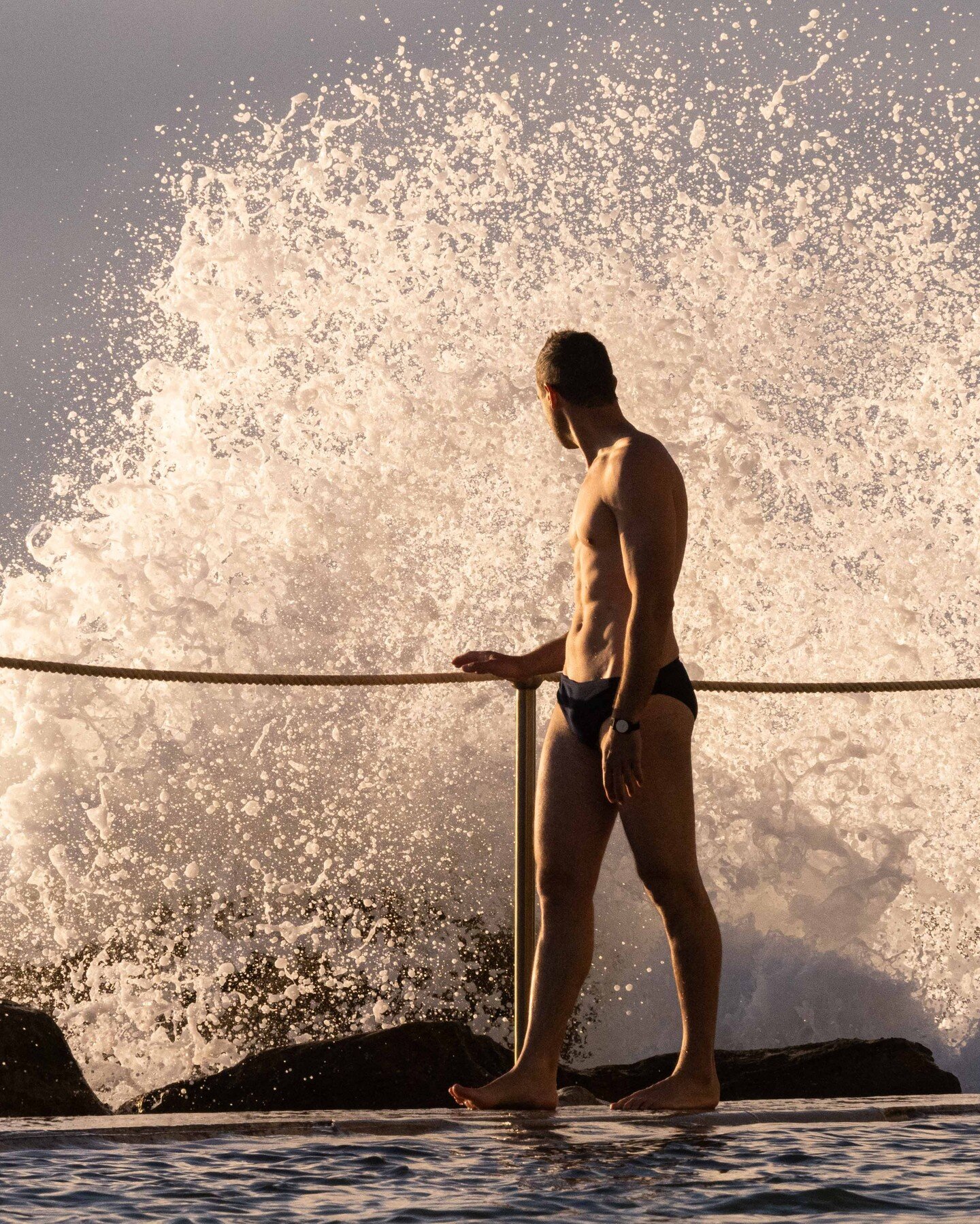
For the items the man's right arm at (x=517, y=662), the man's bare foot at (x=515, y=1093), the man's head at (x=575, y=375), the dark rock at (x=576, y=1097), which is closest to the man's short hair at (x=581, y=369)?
the man's head at (x=575, y=375)

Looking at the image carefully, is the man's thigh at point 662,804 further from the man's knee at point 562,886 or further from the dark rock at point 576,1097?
the dark rock at point 576,1097

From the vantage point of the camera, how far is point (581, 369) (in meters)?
3.25

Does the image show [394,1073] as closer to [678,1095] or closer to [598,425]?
[678,1095]

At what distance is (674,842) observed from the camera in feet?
10.2

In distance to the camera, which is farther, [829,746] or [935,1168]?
[829,746]

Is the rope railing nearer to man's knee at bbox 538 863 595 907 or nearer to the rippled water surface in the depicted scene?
man's knee at bbox 538 863 595 907

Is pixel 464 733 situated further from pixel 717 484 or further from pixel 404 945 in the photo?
pixel 717 484

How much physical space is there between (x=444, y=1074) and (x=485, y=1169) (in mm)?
2697

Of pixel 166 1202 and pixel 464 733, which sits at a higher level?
pixel 464 733

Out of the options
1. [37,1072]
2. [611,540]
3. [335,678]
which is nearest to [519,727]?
[335,678]

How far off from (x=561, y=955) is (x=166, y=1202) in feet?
3.86

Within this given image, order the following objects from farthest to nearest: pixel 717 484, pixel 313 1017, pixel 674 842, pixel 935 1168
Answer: pixel 717 484 < pixel 313 1017 < pixel 674 842 < pixel 935 1168

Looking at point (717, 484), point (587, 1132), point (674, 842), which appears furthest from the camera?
point (717, 484)

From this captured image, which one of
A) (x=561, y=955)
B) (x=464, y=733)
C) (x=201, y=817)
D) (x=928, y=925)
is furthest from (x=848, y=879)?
(x=561, y=955)
